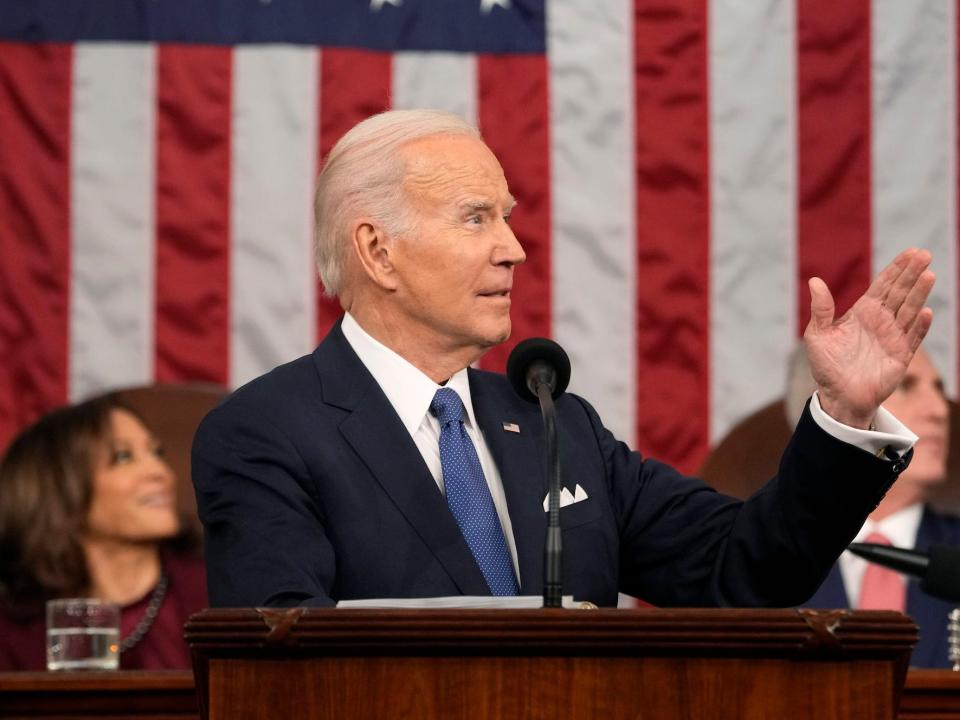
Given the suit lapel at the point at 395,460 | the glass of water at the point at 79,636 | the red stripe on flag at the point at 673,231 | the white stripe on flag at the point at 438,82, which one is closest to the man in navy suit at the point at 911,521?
the red stripe on flag at the point at 673,231

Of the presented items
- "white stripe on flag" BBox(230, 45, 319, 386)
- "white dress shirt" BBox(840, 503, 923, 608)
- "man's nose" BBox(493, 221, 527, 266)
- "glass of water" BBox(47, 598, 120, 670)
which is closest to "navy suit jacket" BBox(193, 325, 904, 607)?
"man's nose" BBox(493, 221, 527, 266)

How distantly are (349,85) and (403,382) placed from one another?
249 centimetres

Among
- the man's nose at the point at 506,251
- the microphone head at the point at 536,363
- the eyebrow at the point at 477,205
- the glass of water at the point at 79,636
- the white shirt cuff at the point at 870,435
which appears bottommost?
the glass of water at the point at 79,636

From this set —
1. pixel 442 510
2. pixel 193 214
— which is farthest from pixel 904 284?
pixel 193 214

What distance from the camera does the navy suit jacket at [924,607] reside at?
13.6 feet

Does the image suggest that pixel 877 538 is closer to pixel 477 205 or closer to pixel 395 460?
pixel 477 205

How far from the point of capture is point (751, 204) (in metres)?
5.05

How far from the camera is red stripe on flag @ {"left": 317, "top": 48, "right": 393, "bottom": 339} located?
497cm

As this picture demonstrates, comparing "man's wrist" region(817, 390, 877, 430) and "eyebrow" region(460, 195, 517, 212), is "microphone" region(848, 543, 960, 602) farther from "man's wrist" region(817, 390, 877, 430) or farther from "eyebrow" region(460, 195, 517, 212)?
"eyebrow" region(460, 195, 517, 212)

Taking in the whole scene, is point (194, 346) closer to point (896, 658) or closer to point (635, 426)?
point (635, 426)

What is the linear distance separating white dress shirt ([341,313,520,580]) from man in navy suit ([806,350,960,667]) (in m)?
1.85

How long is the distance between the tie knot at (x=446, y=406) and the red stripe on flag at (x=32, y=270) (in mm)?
2426

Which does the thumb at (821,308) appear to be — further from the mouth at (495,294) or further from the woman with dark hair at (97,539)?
the woman with dark hair at (97,539)

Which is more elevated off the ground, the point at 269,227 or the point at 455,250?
the point at 269,227
